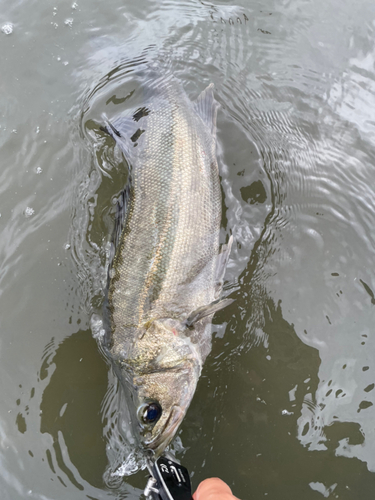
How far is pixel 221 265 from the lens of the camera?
348cm

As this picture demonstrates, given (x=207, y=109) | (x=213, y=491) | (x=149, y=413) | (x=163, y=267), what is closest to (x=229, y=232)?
(x=163, y=267)

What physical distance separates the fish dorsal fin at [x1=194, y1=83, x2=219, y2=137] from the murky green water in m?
0.34

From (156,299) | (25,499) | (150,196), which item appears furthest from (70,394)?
(150,196)

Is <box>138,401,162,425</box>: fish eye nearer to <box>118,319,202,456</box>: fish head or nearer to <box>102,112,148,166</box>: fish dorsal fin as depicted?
<box>118,319,202,456</box>: fish head

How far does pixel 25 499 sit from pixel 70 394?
0.95m

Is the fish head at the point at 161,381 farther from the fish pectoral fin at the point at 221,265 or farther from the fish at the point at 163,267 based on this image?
the fish pectoral fin at the point at 221,265

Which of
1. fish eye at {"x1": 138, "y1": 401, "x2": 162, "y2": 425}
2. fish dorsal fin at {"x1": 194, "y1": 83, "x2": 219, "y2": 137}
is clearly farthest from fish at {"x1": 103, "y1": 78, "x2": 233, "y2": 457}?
fish dorsal fin at {"x1": 194, "y1": 83, "x2": 219, "y2": 137}

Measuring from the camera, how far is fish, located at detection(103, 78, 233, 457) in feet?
9.82

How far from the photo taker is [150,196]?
325 cm

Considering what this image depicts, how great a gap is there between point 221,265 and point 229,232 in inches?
19.0

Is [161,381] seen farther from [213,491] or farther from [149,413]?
[213,491]

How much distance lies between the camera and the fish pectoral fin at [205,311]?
3074 millimetres

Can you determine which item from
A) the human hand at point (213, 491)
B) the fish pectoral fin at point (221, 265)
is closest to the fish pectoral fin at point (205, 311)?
the fish pectoral fin at point (221, 265)

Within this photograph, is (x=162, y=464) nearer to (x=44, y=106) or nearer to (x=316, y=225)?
(x=316, y=225)
